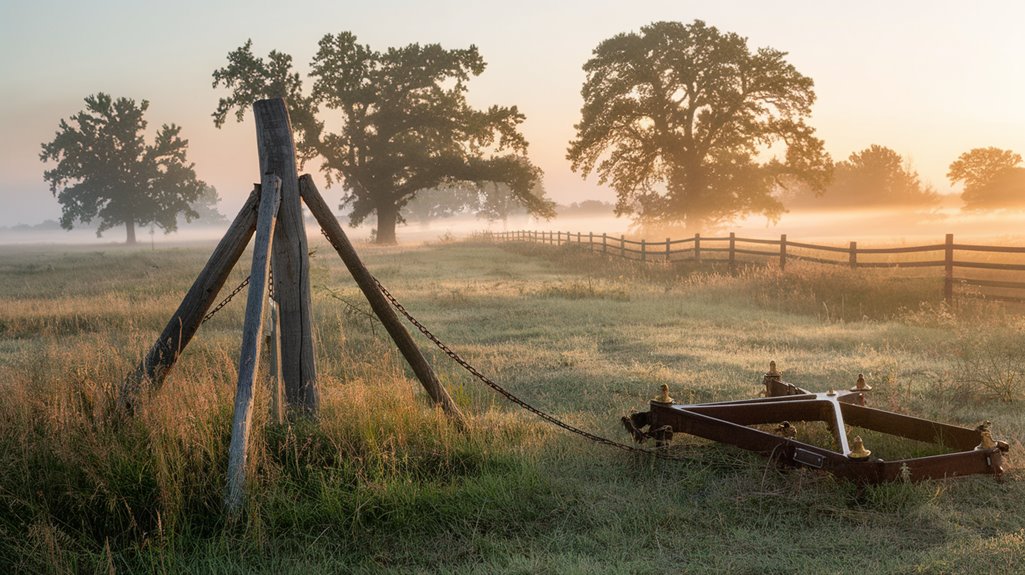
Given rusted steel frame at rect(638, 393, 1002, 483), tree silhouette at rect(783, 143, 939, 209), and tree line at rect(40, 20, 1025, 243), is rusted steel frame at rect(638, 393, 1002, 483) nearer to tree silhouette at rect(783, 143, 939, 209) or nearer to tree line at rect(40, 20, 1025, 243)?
tree line at rect(40, 20, 1025, 243)

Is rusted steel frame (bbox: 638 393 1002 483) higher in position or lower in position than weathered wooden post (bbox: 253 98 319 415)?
lower

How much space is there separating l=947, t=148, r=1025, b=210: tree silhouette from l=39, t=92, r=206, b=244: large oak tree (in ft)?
231

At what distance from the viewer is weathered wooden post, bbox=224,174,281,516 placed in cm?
445

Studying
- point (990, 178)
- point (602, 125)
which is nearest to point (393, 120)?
point (602, 125)

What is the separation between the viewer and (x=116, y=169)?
6819 cm

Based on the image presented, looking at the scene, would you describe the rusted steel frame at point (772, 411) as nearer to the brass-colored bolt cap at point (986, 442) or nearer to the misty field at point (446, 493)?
the misty field at point (446, 493)

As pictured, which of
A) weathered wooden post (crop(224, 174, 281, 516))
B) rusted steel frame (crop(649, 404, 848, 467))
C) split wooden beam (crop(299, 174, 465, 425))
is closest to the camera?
weathered wooden post (crop(224, 174, 281, 516))

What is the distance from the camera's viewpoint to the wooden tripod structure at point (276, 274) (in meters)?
5.12

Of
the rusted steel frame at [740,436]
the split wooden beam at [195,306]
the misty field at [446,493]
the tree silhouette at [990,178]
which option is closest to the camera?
the misty field at [446,493]

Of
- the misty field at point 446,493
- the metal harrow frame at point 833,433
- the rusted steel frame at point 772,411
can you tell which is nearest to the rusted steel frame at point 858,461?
the metal harrow frame at point 833,433

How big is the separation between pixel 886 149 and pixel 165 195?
70.3m

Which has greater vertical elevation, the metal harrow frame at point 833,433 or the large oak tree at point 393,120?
the large oak tree at point 393,120

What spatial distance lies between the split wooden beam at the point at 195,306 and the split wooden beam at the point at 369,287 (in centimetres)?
40

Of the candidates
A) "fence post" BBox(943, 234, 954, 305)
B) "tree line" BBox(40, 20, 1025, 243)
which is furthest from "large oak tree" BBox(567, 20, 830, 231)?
"fence post" BBox(943, 234, 954, 305)
